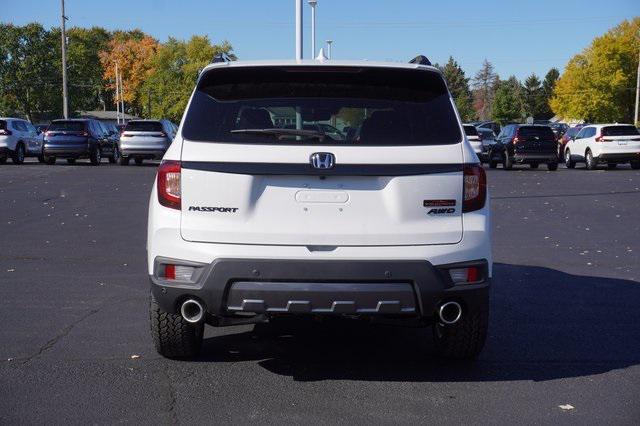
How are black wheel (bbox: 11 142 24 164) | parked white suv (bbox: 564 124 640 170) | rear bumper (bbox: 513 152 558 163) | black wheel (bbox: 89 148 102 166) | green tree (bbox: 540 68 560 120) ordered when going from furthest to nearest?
green tree (bbox: 540 68 560 120) < black wheel (bbox: 11 142 24 164) < black wheel (bbox: 89 148 102 166) < rear bumper (bbox: 513 152 558 163) < parked white suv (bbox: 564 124 640 170)

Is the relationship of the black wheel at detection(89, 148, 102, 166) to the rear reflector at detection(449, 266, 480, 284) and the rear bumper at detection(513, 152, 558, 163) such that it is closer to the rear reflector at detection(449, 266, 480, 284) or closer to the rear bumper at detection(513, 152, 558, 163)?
the rear bumper at detection(513, 152, 558, 163)

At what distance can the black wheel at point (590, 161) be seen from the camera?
32.3 metres

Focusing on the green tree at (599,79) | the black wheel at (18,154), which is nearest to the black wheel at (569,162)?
the black wheel at (18,154)

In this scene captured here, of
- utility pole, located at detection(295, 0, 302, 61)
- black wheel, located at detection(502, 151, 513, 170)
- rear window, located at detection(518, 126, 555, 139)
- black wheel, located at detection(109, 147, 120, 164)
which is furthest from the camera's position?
black wheel, located at detection(109, 147, 120, 164)

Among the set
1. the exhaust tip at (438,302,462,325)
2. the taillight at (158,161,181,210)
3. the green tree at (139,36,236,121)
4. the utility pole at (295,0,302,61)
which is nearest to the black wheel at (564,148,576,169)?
the utility pole at (295,0,302,61)

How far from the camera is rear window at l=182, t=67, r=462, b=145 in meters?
4.85

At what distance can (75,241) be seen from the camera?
11617mm

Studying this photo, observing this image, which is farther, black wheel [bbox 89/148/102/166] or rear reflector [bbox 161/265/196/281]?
black wheel [bbox 89/148/102/166]

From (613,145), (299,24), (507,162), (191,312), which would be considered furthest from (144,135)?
(191,312)

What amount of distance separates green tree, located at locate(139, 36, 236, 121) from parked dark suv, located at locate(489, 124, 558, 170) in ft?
233

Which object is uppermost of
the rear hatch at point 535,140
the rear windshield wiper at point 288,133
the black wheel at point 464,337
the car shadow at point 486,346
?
the rear windshield wiper at point 288,133

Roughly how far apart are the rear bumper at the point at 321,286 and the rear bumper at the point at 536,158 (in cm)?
2859

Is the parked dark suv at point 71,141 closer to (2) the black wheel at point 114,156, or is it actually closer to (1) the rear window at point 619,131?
(2) the black wheel at point 114,156

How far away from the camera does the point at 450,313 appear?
4.84 m
